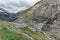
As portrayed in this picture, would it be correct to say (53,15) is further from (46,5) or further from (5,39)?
(5,39)

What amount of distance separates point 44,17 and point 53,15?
7.74 feet

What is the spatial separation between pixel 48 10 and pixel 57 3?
291cm

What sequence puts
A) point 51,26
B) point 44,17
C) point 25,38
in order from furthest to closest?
1. point 44,17
2. point 51,26
3. point 25,38

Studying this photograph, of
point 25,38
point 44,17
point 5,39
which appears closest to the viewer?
point 5,39

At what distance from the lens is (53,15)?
58.5 meters

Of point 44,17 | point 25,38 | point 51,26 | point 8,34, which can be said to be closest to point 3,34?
point 8,34

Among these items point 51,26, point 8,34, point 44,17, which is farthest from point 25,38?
point 44,17

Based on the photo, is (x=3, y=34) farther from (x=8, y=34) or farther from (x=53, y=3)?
(x=53, y=3)

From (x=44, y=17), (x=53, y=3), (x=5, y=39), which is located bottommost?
(x=5, y=39)

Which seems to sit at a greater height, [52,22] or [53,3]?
[53,3]

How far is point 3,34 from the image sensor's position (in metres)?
20.5

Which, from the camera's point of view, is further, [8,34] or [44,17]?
[44,17]

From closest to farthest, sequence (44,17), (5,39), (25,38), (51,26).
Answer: (5,39) < (25,38) < (51,26) < (44,17)

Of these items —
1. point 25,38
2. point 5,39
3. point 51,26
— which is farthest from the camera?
point 51,26
